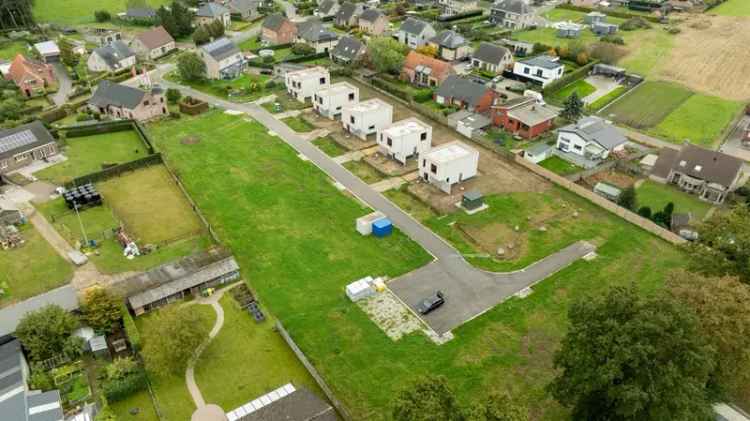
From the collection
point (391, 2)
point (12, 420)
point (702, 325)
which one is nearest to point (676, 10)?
point (391, 2)

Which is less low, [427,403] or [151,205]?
[427,403]

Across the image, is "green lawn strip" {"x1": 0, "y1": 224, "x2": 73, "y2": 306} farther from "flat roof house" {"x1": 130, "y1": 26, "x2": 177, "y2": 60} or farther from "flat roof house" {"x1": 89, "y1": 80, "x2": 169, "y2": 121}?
"flat roof house" {"x1": 130, "y1": 26, "x2": 177, "y2": 60}

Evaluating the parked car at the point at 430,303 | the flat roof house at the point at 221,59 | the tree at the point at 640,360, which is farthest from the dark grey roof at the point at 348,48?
the tree at the point at 640,360

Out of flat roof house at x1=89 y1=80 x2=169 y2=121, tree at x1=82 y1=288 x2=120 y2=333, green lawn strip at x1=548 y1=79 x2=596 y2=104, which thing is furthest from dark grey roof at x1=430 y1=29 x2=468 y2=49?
tree at x1=82 y1=288 x2=120 y2=333

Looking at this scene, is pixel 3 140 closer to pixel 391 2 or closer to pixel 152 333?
pixel 152 333

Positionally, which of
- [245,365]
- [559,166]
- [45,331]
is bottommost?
[245,365]

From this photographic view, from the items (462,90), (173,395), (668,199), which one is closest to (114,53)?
(462,90)

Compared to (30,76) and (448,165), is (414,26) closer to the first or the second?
(448,165)

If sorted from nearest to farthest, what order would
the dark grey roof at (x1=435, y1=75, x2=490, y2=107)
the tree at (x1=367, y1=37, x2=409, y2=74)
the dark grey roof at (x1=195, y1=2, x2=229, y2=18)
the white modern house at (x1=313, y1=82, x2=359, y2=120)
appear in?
the white modern house at (x1=313, y1=82, x2=359, y2=120) → the dark grey roof at (x1=435, y1=75, x2=490, y2=107) → the tree at (x1=367, y1=37, x2=409, y2=74) → the dark grey roof at (x1=195, y1=2, x2=229, y2=18)
